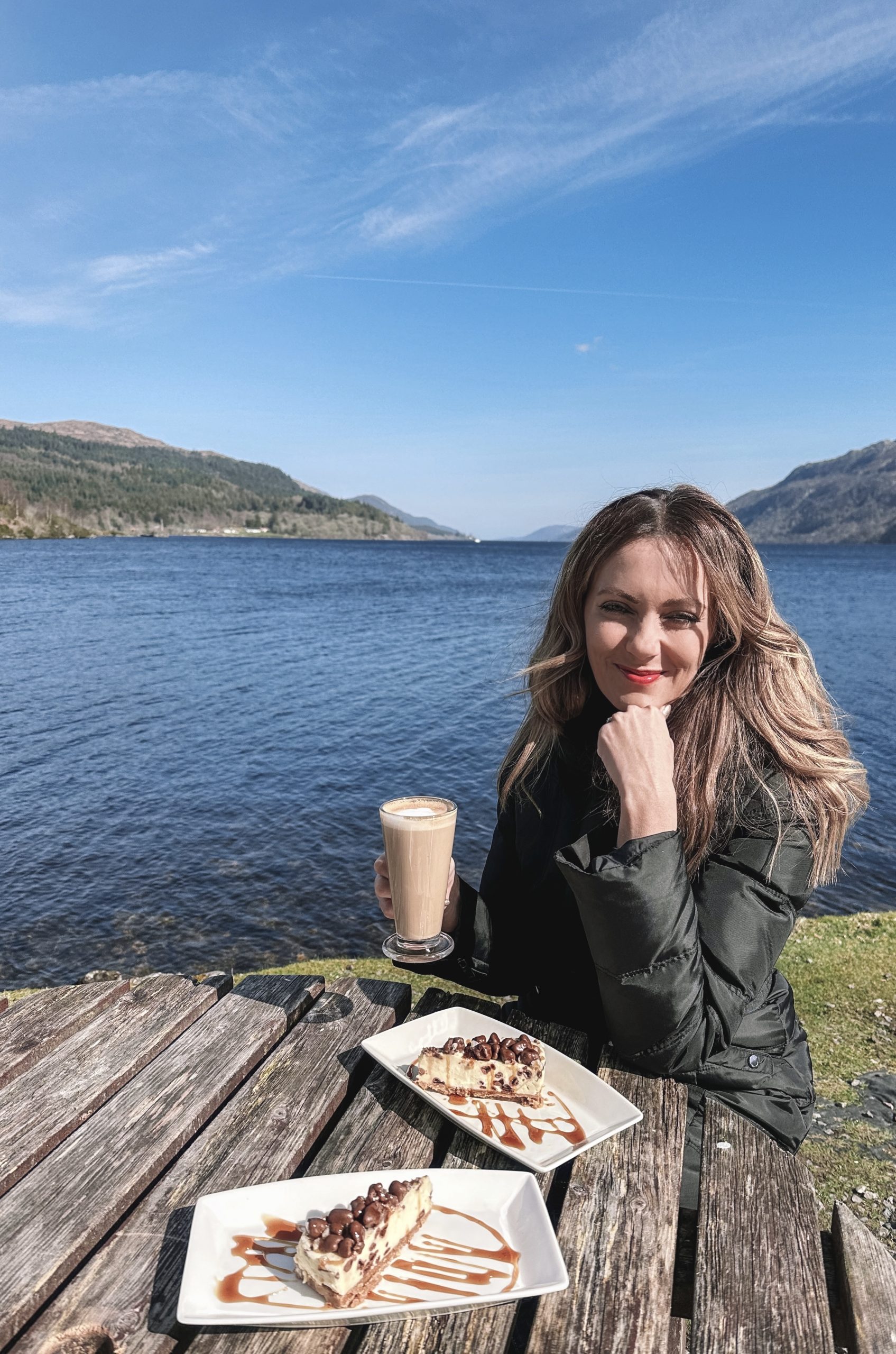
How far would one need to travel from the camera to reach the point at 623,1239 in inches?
71.7

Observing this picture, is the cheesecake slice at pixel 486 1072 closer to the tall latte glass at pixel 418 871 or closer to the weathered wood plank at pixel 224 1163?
the weathered wood plank at pixel 224 1163

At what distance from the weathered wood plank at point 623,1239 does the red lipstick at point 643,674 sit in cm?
133

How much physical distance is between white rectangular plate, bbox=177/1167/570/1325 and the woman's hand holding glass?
3.18ft

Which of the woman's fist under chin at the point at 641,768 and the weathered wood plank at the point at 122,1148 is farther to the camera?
the woman's fist under chin at the point at 641,768

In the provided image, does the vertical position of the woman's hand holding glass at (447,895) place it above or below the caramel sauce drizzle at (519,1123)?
above

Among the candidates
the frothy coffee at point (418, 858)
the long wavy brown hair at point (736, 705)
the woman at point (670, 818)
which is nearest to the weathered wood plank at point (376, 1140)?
the frothy coffee at point (418, 858)

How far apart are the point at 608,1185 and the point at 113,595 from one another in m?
55.0

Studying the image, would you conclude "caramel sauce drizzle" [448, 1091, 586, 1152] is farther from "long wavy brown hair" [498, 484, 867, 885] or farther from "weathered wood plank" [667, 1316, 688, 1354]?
A: "long wavy brown hair" [498, 484, 867, 885]

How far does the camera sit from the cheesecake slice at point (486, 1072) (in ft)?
7.48

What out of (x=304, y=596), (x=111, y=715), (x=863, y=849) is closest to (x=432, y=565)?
(x=304, y=596)

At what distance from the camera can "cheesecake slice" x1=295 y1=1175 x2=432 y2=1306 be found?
1568 millimetres

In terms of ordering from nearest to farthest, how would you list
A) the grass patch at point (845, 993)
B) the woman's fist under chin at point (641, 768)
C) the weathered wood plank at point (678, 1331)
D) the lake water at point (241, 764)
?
the weathered wood plank at point (678, 1331), the woman's fist under chin at point (641, 768), the grass patch at point (845, 993), the lake water at point (241, 764)

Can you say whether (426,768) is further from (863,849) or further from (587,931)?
(587,931)

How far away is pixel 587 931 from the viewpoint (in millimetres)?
2527
